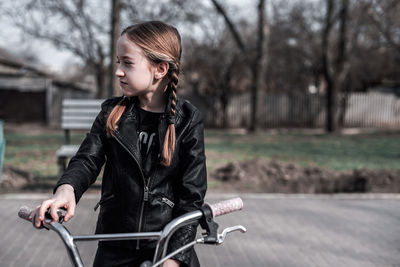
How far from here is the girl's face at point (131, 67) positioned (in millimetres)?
1677

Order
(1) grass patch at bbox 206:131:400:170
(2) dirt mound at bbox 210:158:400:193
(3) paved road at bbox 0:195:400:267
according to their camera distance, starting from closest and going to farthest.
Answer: (3) paved road at bbox 0:195:400:267 < (2) dirt mound at bbox 210:158:400:193 < (1) grass patch at bbox 206:131:400:170

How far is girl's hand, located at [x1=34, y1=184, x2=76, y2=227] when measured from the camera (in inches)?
52.6

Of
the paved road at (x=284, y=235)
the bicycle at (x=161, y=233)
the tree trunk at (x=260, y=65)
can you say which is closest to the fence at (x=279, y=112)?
the tree trunk at (x=260, y=65)

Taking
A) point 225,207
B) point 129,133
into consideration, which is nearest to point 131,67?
point 129,133

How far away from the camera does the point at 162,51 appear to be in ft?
5.64

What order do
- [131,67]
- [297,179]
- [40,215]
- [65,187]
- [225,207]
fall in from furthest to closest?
1. [297,179]
2. [131,67]
3. [65,187]
4. [225,207]
5. [40,215]

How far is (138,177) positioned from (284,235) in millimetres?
2898

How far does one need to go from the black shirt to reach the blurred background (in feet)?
15.0

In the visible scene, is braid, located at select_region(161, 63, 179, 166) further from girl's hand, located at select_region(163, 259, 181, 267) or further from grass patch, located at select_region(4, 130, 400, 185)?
grass patch, located at select_region(4, 130, 400, 185)

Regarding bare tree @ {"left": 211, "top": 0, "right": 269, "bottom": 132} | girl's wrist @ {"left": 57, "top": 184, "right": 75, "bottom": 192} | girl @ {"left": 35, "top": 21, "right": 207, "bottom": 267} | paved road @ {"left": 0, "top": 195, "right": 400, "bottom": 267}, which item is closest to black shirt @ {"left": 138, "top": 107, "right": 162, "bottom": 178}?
girl @ {"left": 35, "top": 21, "right": 207, "bottom": 267}

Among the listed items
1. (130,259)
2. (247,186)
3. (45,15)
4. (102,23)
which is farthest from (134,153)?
(102,23)

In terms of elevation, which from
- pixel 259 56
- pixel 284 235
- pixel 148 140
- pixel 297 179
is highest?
pixel 259 56

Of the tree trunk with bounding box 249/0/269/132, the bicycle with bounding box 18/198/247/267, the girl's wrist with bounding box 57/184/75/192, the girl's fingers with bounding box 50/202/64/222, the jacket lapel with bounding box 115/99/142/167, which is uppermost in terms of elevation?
the tree trunk with bounding box 249/0/269/132

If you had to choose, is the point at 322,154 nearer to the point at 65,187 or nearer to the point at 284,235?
the point at 284,235
